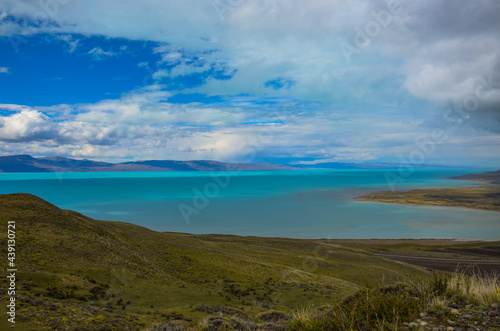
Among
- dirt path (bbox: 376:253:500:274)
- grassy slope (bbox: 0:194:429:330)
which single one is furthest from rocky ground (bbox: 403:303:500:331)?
dirt path (bbox: 376:253:500:274)

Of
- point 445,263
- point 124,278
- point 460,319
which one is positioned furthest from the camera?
point 445,263

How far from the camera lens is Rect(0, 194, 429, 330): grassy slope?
11.1 metres

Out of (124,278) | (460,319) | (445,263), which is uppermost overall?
(460,319)

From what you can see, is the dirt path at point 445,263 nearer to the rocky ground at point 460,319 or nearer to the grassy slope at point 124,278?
the grassy slope at point 124,278

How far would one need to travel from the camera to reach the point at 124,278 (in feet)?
56.7

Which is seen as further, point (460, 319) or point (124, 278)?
point (124, 278)

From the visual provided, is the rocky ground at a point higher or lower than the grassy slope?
higher

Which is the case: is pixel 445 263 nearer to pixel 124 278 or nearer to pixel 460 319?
pixel 124 278

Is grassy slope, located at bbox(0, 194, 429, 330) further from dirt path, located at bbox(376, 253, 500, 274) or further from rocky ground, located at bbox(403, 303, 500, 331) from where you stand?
dirt path, located at bbox(376, 253, 500, 274)

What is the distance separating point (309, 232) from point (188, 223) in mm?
30955

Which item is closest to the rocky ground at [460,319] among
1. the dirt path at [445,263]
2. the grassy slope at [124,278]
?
the grassy slope at [124,278]

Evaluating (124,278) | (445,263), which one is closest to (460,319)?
(124,278)

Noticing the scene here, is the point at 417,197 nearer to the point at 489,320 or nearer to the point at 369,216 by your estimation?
the point at 369,216

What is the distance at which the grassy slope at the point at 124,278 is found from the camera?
11.1 m
